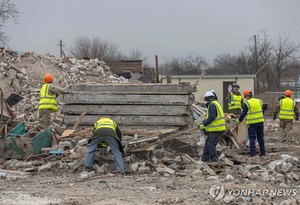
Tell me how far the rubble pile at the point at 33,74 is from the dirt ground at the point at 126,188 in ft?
28.5

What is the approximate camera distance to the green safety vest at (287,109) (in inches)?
579

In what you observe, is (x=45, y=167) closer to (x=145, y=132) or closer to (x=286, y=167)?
(x=145, y=132)

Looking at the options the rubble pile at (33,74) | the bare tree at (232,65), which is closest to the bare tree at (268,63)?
the bare tree at (232,65)

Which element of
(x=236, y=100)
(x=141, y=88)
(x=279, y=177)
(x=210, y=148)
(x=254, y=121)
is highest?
(x=141, y=88)

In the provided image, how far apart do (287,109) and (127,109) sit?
5.66 metres

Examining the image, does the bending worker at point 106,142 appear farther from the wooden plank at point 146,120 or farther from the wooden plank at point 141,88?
the wooden plank at point 141,88

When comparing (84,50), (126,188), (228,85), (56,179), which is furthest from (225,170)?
(84,50)

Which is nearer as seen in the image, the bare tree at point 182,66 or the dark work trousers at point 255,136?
the dark work trousers at point 255,136

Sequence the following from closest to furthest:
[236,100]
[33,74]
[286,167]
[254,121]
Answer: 1. [286,167]
2. [254,121]
3. [236,100]
4. [33,74]

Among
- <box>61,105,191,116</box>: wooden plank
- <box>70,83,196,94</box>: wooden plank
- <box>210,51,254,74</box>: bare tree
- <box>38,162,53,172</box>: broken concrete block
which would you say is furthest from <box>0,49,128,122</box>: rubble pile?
<box>210,51,254,74</box>: bare tree

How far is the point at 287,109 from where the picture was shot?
14742mm

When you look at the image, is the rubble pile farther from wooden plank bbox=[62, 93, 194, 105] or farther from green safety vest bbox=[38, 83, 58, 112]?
wooden plank bbox=[62, 93, 194, 105]

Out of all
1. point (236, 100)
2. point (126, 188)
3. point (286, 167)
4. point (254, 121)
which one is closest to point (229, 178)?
point (286, 167)

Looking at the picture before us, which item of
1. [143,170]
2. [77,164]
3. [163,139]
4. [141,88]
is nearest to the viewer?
[143,170]
